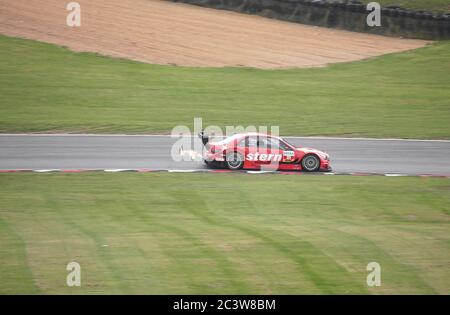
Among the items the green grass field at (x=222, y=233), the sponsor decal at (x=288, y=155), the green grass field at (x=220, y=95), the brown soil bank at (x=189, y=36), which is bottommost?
the green grass field at (x=222, y=233)

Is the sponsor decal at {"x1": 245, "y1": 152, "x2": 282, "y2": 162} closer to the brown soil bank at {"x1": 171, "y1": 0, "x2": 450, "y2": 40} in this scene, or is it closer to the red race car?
the red race car

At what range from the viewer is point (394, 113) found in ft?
95.8

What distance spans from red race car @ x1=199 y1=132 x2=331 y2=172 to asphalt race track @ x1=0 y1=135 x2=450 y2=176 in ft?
2.46

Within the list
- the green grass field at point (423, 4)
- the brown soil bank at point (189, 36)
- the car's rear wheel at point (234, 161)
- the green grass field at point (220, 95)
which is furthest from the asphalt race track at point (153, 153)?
the green grass field at point (423, 4)

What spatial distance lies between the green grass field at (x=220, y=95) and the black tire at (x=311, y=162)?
5819 mm

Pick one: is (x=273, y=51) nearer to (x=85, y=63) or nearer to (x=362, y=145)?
(x=85, y=63)

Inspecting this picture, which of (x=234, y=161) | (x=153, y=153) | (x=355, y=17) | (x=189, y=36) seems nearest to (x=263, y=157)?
(x=234, y=161)

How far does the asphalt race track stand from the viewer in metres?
20.7

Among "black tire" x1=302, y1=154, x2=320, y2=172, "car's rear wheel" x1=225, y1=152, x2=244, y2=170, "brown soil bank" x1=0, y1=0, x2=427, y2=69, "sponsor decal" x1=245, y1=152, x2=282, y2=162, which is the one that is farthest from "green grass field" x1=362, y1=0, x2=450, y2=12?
"car's rear wheel" x1=225, y1=152, x2=244, y2=170

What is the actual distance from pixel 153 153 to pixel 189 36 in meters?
16.3

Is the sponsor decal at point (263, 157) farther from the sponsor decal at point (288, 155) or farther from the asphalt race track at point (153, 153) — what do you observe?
the asphalt race track at point (153, 153)

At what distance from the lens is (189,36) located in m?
37.5

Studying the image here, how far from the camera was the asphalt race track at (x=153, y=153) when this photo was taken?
815 inches
